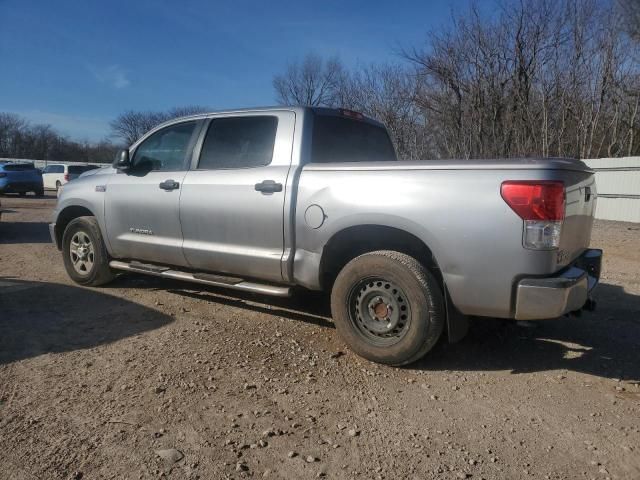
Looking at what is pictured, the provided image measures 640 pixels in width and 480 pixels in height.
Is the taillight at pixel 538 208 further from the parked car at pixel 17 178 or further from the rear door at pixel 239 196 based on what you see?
the parked car at pixel 17 178

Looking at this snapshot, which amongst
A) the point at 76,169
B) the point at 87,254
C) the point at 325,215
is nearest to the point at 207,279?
the point at 325,215

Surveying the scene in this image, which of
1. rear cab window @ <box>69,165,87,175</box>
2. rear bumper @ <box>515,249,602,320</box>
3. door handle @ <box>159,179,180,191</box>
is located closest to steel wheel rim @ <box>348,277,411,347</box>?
rear bumper @ <box>515,249,602,320</box>

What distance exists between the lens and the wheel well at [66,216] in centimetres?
590

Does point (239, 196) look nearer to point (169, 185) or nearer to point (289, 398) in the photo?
point (169, 185)

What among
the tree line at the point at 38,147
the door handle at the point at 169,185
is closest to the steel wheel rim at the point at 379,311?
the door handle at the point at 169,185

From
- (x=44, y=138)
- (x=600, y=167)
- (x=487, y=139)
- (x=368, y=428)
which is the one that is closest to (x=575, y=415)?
(x=368, y=428)

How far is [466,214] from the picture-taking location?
324cm

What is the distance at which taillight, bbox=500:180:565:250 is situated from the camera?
3033mm

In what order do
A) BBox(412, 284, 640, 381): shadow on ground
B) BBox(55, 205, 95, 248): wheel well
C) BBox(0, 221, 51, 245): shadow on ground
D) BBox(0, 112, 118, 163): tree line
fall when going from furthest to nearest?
BBox(0, 112, 118, 163): tree line → BBox(0, 221, 51, 245): shadow on ground → BBox(55, 205, 95, 248): wheel well → BBox(412, 284, 640, 381): shadow on ground

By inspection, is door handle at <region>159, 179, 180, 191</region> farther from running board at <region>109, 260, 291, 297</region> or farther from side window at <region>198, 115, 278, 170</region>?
running board at <region>109, 260, 291, 297</region>

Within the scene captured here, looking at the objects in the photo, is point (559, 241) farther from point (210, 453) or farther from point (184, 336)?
point (184, 336)

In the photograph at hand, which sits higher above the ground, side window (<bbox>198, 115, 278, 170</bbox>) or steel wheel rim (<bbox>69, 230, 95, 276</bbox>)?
side window (<bbox>198, 115, 278, 170</bbox>)

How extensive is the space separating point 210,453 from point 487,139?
51.2 ft

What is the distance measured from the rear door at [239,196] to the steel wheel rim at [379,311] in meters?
0.75
